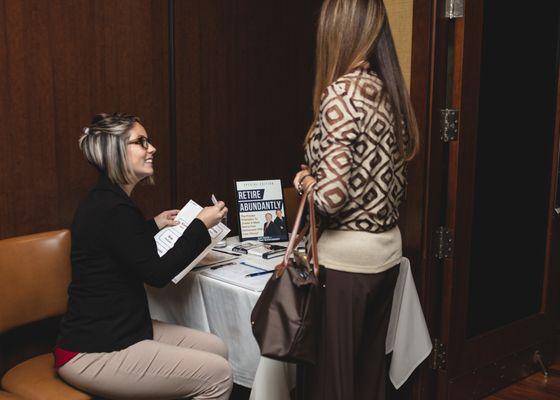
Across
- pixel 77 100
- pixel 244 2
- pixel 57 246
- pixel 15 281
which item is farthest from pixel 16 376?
pixel 244 2

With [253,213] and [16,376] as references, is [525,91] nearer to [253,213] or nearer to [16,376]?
[253,213]

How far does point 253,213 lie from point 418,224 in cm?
82

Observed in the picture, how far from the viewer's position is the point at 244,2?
10.9 feet

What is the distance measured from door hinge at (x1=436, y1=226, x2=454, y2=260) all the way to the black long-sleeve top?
1108 mm

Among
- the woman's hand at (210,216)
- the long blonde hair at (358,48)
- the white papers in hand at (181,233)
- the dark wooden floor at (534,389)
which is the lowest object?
the dark wooden floor at (534,389)

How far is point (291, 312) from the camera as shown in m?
1.67

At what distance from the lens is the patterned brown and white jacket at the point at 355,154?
172 cm

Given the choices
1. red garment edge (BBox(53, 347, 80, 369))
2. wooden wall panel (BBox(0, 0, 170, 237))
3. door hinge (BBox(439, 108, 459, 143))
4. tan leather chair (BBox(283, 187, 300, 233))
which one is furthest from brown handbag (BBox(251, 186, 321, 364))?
tan leather chair (BBox(283, 187, 300, 233))

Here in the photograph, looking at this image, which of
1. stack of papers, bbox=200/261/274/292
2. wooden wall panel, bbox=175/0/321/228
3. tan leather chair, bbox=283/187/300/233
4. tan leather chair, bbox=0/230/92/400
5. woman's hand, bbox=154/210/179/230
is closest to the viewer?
tan leather chair, bbox=0/230/92/400

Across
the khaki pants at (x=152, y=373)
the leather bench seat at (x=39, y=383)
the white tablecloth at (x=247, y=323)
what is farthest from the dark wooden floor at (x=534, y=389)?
the leather bench seat at (x=39, y=383)

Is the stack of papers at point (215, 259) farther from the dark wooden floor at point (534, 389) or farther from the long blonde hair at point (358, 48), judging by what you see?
the dark wooden floor at point (534, 389)

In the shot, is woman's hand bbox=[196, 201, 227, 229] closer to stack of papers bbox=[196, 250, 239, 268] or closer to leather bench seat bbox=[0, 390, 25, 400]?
stack of papers bbox=[196, 250, 239, 268]

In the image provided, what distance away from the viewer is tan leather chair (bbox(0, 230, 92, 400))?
2.03 m

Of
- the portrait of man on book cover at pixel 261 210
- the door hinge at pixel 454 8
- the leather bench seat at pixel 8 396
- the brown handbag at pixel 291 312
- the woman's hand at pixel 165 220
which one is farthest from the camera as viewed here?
the portrait of man on book cover at pixel 261 210
